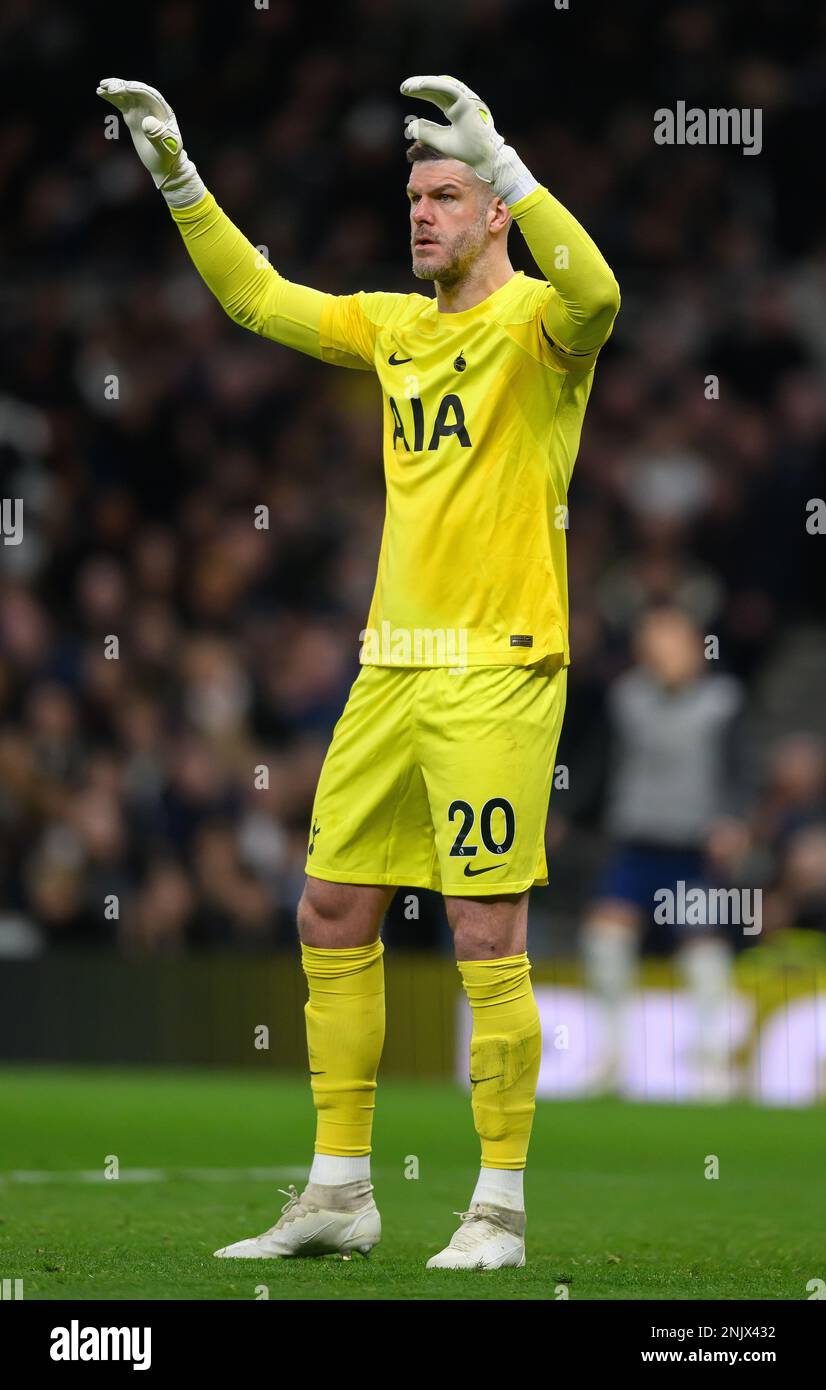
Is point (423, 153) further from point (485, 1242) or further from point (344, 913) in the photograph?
point (485, 1242)

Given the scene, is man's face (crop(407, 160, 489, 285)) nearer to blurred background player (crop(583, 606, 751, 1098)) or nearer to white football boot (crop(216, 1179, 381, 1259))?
white football boot (crop(216, 1179, 381, 1259))

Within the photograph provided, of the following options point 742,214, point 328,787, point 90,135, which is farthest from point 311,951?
point 90,135

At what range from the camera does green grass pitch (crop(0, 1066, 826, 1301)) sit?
4980 millimetres

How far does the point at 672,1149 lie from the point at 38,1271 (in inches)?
163

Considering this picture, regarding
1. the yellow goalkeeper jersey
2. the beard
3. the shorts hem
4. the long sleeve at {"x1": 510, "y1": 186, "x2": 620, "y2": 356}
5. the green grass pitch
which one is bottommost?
the green grass pitch

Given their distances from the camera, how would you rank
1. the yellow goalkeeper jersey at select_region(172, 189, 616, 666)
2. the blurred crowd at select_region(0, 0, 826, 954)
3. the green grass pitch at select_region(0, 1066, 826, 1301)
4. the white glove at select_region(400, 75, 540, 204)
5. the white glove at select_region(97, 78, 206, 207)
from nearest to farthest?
1. the green grass pitch at select_region(0, 1066, 826, 1301)
2. the white glove at select_region(400, 75, 540, 204)
3. the yellow goalkeeper jersey at select_region(172, 189, 616, 666)
4. the white glove at select_region(97, 78, 206, 207)
5. the blurred crowd at select_region(0, 0, 826, 954)

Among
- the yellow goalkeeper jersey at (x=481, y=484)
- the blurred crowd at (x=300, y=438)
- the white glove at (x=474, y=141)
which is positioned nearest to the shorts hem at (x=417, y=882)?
the yellow goalkeeper jersey at (x=481, y=484)

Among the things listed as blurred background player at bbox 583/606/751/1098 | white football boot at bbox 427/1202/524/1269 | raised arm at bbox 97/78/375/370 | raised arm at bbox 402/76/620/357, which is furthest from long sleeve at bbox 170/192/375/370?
blurred background player at bbox 583/606/751/1098

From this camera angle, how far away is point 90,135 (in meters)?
16.6

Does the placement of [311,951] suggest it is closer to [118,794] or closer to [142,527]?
[118,794]

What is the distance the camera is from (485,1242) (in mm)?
5254

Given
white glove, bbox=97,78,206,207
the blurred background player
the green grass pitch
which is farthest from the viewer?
the blurred background player

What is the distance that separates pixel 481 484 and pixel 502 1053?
4.45 feet

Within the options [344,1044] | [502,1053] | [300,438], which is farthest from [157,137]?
[300,438]
